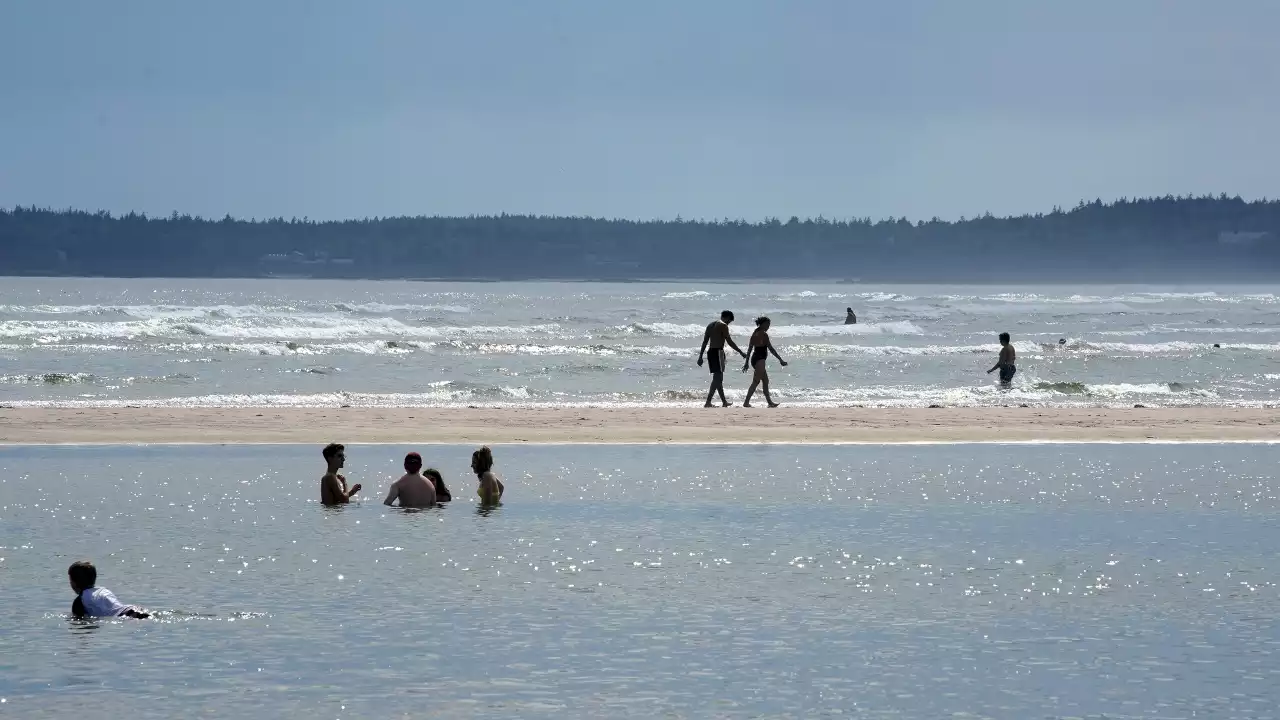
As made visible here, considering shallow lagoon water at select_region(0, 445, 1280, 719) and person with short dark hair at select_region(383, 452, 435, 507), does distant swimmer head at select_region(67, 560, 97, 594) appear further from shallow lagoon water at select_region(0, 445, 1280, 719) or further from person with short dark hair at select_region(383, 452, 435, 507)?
person with short dark hair at select_region(383, 452, 435, 507)

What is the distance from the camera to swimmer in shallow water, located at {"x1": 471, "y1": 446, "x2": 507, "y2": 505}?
14.0 metres

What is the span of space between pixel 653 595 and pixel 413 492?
4587 millimetres

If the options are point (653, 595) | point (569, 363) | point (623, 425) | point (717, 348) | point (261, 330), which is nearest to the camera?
point (653, 595)

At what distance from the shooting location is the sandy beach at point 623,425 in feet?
67.5

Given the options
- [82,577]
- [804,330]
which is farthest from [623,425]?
[804,330]

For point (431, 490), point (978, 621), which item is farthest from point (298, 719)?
point (431, 490)

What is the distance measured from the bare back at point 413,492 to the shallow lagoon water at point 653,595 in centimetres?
22

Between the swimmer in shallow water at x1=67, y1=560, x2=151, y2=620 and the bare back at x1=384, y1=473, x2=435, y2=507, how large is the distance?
188 inches

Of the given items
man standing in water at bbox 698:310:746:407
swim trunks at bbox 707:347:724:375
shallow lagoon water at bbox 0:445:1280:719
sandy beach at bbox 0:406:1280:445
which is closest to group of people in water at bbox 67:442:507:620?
shallow lagoon water at bbox 0:445:1280:719

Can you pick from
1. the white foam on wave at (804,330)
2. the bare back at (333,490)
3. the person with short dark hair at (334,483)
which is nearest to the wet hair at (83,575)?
the person with short dark hair at (334,483)

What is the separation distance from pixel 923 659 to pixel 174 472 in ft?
34.9

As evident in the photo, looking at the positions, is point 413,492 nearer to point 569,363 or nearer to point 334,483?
point 334,483

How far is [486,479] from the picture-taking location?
14.0m

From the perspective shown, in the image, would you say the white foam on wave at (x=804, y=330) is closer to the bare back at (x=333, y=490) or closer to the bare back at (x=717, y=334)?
the bare back at (x=717, y=334)
